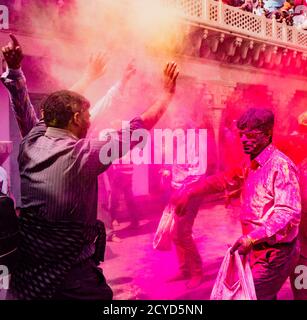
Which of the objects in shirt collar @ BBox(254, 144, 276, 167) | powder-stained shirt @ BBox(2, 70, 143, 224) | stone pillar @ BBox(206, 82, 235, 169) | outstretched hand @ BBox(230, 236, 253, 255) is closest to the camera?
powder-stained shirt @ BBox(2, 70, 143, 224)

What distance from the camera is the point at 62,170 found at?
8.10 ft

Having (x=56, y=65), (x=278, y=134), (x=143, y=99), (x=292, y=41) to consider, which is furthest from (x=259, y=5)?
(x=56, y=65)

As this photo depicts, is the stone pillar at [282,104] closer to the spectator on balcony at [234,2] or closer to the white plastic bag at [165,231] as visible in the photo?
the white plastic bag at [165,231]

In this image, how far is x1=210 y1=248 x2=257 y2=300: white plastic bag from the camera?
10.00 ft

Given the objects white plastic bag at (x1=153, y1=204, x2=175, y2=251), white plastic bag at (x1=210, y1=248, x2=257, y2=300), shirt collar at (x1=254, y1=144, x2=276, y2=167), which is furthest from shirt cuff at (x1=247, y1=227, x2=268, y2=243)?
white plastic bag at (x1=153, y1=204, x2=175, y2=251)

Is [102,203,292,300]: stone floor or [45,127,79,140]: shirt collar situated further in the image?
[102,203,292,300]: stone floor

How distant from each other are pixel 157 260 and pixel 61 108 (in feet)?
5.73

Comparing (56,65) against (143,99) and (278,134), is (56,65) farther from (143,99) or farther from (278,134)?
(278,134)

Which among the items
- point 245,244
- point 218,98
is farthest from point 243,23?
point 245,244

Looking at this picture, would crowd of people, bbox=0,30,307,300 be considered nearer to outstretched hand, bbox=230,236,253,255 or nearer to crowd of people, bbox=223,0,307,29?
outstretched hand, bbox=230,236,253,255

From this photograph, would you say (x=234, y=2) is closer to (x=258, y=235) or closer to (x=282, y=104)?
(x=282, y=104)

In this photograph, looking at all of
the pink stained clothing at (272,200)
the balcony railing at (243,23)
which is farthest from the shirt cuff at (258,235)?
the balcony railing at (243,23)

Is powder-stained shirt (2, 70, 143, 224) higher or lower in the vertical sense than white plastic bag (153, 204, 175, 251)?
higher

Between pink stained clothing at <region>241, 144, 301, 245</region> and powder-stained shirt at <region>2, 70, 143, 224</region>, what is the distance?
3.90 ft
